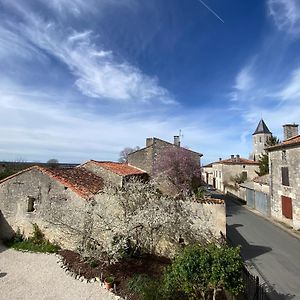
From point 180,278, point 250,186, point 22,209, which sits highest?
point 250,186

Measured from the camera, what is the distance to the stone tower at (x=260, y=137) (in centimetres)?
6288

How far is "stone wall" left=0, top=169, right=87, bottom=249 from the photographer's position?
49.0 feet

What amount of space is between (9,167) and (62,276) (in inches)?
814

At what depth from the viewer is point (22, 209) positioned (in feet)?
53.4

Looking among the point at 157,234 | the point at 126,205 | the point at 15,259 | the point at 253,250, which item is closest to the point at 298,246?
the point at 253,250

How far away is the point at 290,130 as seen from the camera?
2638 centimetres

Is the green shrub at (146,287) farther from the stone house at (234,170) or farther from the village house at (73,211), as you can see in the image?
the stone house at (234,170)

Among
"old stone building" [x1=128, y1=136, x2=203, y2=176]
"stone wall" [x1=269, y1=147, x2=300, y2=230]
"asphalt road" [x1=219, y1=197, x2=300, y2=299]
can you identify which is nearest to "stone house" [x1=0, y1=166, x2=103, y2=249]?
"old stone building" [x1=128, y1=136, x2=203, y2=176]

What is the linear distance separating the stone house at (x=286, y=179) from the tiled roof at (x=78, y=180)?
1449 centimetres

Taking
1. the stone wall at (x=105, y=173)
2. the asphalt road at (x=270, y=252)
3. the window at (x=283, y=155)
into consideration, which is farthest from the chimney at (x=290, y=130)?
the stone wall at (x=105, y=173)

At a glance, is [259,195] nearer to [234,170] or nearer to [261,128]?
[234,170]

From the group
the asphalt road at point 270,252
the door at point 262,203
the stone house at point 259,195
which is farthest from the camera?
the stone house at point 259,195

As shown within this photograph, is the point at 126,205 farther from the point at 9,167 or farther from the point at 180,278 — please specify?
the point at 9,167

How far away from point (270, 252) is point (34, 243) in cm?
1319
